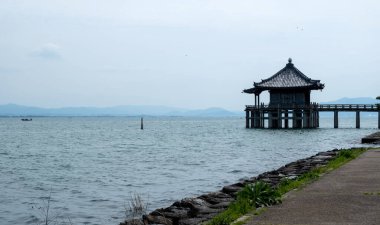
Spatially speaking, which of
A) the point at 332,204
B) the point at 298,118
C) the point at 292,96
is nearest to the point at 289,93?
the point at 292,96

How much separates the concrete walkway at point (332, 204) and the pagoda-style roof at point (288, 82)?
50879mm

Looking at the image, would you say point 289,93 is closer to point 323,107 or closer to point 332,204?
point 323,107

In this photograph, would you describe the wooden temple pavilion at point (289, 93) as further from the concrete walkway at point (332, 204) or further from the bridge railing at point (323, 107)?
the concrete walkway at point (332, 204)

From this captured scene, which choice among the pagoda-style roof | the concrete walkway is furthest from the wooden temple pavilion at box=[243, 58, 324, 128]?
the concrete walkway

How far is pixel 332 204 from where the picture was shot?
34.3 ft

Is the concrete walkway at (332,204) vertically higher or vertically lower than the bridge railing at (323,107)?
lower

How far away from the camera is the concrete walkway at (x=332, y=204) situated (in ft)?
29.7

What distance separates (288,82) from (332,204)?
188 feet

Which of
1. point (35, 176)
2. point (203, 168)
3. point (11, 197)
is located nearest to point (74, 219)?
point (11, 197)

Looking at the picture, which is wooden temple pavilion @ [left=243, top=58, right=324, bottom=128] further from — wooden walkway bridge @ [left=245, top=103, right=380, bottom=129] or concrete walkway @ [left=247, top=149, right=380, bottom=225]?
concrete walkway @ [left=247, top=149, right=380, bottom=225]

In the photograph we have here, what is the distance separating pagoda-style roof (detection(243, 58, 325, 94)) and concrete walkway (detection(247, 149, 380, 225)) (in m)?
50.9

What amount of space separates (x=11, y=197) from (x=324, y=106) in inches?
2208

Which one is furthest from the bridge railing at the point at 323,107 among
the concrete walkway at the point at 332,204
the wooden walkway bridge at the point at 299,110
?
the concrete walkway at the point at 332,204

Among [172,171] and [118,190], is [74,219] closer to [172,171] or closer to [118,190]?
[118,190]
